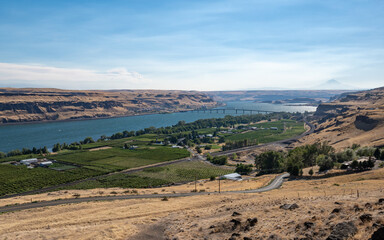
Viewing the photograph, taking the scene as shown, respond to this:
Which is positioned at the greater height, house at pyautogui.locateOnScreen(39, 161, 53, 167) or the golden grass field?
the golden grass field

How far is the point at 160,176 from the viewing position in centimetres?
7869

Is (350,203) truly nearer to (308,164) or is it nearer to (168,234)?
(168,234)

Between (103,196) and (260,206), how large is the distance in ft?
101

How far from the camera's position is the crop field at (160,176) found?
70312mm

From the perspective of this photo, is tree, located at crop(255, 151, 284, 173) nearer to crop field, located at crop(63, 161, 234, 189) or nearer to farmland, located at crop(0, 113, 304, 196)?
crop field, located at crop(63, 161, 234, 189)

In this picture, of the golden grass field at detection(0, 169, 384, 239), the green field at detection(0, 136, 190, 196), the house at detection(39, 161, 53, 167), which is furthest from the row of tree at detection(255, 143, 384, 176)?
the house at detection(39, 161, 53, 167)

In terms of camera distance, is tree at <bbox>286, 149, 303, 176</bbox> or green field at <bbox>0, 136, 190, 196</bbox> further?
green field at <bbox>0, 136, 190, 196</bbox>

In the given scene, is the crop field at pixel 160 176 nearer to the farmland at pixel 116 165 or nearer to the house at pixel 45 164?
the farmland at pixel 116 165

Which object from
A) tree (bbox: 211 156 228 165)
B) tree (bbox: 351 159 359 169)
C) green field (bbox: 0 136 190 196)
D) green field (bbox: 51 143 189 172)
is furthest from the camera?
tree (bbox: 211 156 228 165)

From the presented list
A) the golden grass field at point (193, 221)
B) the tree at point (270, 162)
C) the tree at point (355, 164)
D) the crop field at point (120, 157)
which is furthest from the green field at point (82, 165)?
the tree at point (355, 164)

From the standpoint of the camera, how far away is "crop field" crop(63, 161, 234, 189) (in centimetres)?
7031

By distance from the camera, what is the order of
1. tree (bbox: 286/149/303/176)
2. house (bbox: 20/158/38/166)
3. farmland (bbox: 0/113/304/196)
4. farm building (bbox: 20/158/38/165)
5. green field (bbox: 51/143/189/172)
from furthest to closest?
farm building (bbox: 20/158/38/165) → house (bbox: 20/158/38/166) → green field (bbox: 51/143/189/172) → farmland (bbox: 0/113/304/196) → tree (bbox: 286/149/303/176)

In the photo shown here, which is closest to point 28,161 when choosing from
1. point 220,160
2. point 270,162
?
point 220,160

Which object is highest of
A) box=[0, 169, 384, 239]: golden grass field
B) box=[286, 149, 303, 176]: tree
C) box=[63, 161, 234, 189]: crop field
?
box=[0, 169, 384, 239]: golden grass field
